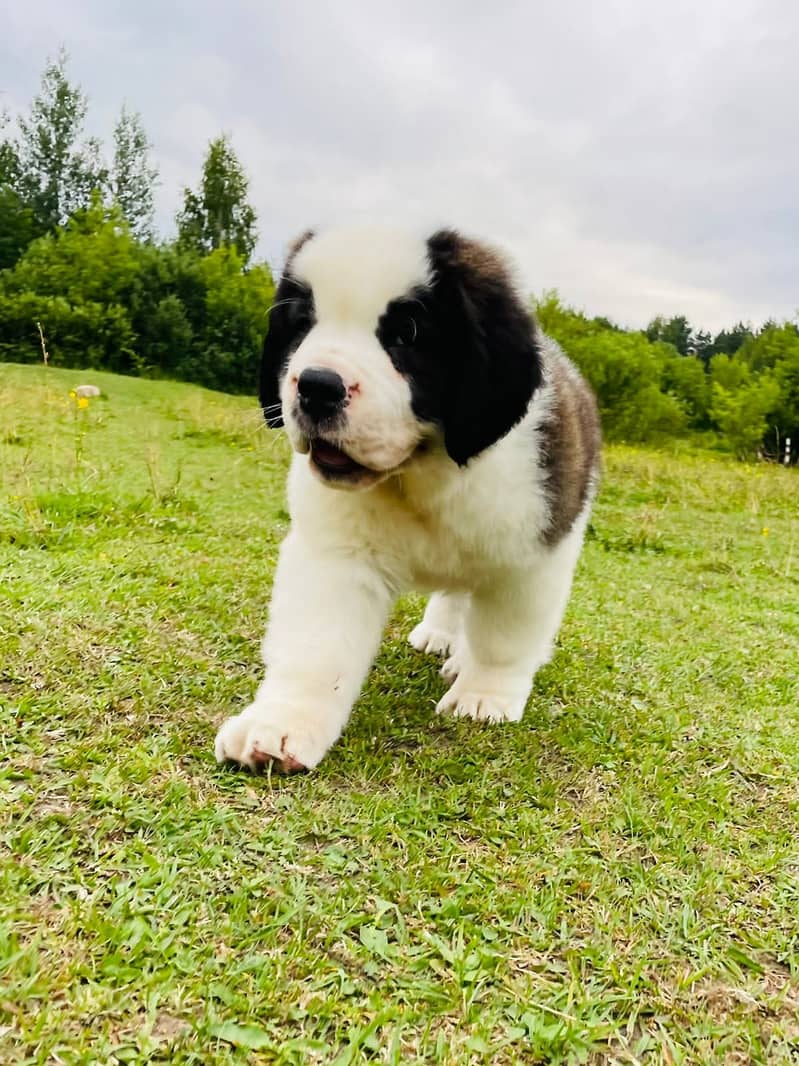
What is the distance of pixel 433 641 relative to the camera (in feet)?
11.3

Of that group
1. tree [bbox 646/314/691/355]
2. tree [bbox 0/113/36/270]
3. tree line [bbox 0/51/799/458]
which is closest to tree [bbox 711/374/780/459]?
tree line [bbox 0/51/799/458]

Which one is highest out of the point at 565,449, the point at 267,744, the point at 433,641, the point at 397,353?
the point at 397,353

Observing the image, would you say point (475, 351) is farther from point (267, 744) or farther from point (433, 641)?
point (433, 641)

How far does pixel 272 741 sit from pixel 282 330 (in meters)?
1.21

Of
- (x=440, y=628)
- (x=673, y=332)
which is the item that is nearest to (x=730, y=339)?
(x=673, y=332)

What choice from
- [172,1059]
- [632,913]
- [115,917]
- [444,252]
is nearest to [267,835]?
[115,917]

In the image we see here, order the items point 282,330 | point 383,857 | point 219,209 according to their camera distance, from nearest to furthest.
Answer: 1. point 383,857
2. point 282,330
3. point 219,209

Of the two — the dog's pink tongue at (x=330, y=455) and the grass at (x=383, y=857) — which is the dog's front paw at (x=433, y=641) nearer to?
the grass at (x=383, y=857)

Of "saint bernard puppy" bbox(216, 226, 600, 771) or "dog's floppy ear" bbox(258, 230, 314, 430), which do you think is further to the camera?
"dog's floppy ear" bbox(258, 230, 314, 430)

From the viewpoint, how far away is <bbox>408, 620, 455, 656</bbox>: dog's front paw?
3436mm

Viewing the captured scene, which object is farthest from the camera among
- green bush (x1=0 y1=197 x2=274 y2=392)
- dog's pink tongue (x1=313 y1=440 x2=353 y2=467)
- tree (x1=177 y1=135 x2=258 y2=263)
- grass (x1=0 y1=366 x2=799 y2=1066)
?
tree (x1=177 y1=135 x2=258 y2=263)

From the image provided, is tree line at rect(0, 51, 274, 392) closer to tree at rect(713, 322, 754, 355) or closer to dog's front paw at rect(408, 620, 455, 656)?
dog's front paw at rect(408, 620, 455, 656)

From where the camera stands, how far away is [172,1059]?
47.1 inches

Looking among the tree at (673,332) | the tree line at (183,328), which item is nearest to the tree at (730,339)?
the tree at (673,332)
